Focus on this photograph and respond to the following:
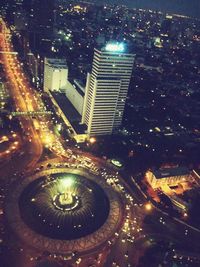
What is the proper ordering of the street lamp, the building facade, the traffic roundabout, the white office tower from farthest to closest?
the white office tower, the building facade, the street lamp, the traffic roundabout

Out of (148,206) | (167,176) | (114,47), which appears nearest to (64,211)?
(148,206)

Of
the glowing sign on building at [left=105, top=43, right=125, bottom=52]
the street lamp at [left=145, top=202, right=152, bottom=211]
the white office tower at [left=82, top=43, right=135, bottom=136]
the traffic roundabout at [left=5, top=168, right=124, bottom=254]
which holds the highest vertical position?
the glowing sign on building at [left=105, top=43, right=125, bottom=52]

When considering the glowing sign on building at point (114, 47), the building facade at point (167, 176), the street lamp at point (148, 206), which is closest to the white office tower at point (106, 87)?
the glowing sign on building at point (114, 47)

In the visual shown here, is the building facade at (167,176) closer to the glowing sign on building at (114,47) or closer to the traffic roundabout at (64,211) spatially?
the traffic roundabout at (64,211)

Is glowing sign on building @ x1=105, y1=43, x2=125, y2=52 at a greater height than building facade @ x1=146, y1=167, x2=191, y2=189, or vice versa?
glowing sign on building @ x1=105, y1=43, x2=125, y2=52

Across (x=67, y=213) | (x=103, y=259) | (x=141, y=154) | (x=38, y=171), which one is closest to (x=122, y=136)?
(x=141, y=154)

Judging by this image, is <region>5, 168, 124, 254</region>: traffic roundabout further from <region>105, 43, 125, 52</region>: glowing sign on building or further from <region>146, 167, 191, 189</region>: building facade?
<region>105, 43, 125, 52</region>: glowing sign on building

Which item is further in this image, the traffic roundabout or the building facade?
the building facade

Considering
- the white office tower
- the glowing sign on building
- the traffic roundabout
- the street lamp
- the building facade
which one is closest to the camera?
the traffic roundabout

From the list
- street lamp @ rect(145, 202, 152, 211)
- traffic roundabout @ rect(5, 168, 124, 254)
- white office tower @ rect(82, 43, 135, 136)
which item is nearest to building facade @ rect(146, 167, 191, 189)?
street lamp @ rect(145, 202, 152, 211)

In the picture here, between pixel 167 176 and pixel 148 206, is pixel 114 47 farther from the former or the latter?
pixel 148 206
